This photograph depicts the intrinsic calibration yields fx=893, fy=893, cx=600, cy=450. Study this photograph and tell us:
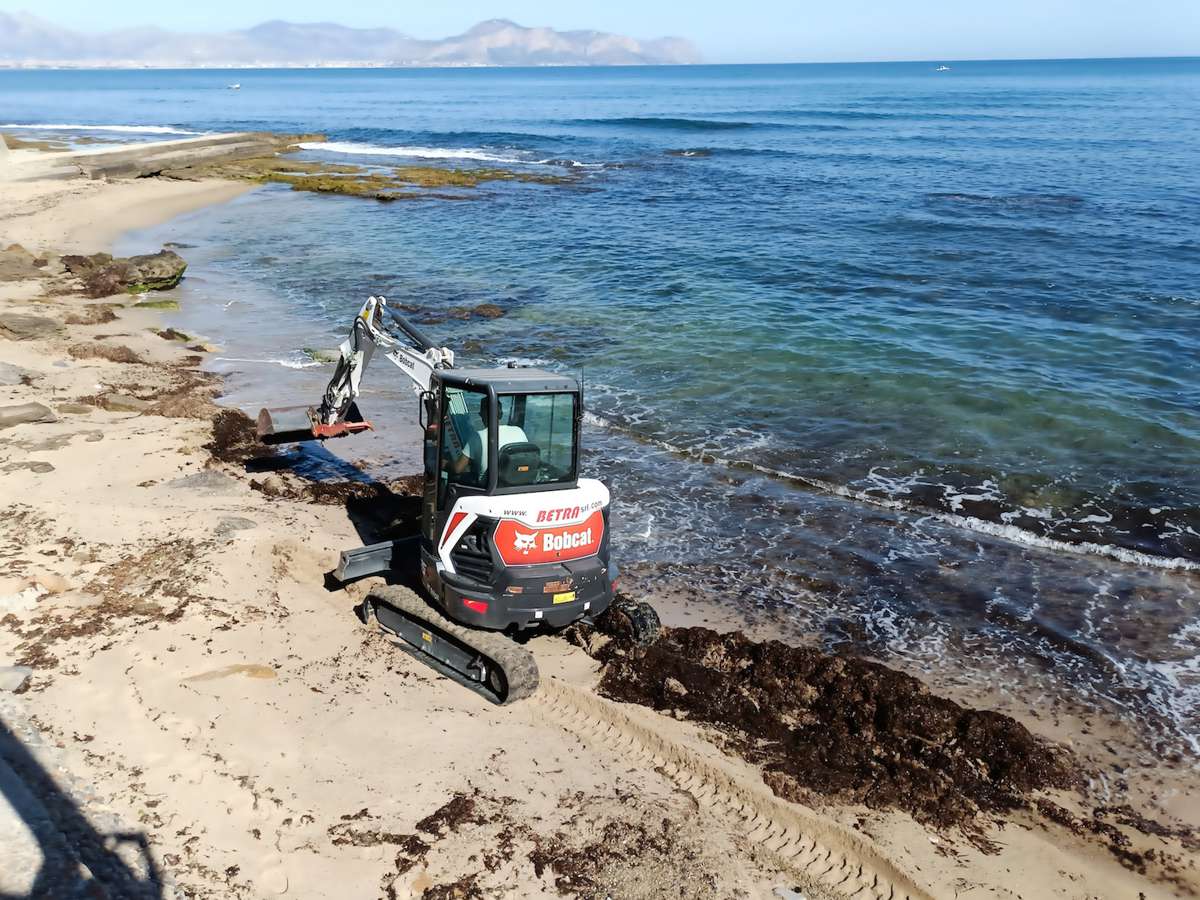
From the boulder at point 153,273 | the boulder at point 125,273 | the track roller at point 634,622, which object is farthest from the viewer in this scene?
the boulder at point 153,273

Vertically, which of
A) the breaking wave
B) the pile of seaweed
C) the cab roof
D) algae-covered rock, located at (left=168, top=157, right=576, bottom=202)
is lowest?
the pile of seaweed

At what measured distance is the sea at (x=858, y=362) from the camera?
10820 millimetres

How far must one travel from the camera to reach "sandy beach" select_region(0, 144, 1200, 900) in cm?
618

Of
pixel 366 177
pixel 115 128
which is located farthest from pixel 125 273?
pixel 115 128

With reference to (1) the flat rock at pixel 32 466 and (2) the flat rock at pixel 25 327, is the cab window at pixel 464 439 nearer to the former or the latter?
(1) the flat rock at pixel 32 466

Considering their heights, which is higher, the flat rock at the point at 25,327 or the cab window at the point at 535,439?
the cab window at the point at 535,439

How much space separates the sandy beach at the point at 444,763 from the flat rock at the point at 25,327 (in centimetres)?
876

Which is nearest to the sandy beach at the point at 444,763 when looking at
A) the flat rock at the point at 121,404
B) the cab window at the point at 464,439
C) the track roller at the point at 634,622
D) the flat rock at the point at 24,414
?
the track roller at the point at 634,622

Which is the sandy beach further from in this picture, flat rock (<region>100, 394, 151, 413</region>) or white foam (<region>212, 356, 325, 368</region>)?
white foam (<region>212, 356, 325, 368</region>)

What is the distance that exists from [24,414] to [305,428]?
5147mm

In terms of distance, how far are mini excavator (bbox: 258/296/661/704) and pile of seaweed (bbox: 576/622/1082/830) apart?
0.62 m

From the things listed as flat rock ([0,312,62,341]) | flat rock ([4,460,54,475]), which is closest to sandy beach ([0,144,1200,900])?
flat rock ([4,460,54,475])

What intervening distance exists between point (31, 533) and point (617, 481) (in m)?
7.77

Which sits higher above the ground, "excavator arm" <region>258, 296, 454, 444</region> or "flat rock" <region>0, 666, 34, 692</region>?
"excavator arm" <region>258, 296, 454, 444</region>
